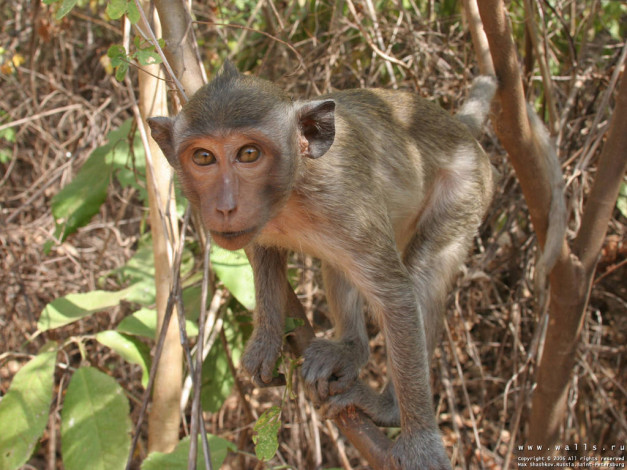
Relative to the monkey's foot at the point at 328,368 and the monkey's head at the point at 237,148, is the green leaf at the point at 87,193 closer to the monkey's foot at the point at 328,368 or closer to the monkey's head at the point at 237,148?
the monkey's head at the point at 237,148

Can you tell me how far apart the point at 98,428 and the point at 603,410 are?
4962mm

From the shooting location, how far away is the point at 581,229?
446 cm

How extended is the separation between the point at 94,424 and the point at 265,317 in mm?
1076

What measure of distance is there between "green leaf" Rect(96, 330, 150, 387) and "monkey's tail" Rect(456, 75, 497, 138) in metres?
2.61

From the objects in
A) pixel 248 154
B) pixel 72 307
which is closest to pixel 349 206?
pixel 248 154

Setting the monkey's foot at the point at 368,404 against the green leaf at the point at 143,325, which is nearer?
the monkey's foot at the point at 368,404

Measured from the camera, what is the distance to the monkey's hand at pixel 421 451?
3.21 m

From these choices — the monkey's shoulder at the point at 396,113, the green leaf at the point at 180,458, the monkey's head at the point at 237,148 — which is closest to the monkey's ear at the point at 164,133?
the monkey's head at the point at 237,148

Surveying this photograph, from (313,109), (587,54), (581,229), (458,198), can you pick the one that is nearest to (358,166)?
(313,109)

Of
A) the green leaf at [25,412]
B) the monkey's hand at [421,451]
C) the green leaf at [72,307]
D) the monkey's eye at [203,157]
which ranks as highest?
the monkey's eye at [203,157]

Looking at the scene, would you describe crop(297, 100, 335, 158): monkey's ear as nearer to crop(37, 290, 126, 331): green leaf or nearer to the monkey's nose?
the monkey's nose

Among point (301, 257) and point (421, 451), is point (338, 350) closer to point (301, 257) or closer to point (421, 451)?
point (421, 451)

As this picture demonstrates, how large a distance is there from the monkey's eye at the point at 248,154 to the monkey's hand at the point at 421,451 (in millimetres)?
1581

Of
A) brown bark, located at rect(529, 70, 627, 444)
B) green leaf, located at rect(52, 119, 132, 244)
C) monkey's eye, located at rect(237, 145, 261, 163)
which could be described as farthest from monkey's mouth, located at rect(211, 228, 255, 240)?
brown bark, located at rect(529, 70, 627, 444)
